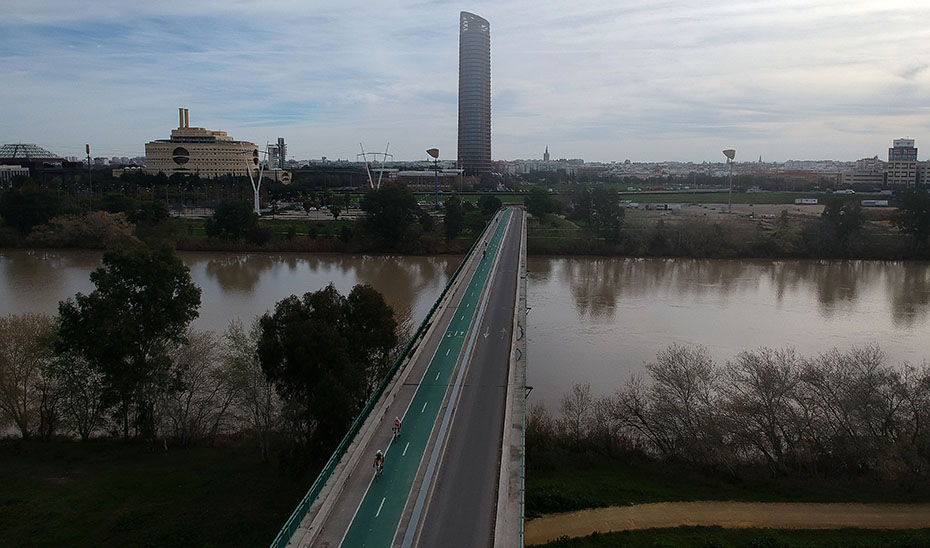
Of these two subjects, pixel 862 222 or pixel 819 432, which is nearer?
pixel 819 432

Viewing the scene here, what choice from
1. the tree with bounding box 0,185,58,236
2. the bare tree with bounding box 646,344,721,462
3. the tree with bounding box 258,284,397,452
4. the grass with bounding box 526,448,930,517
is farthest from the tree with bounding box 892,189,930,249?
the tree with bounding box 0,185,58,236

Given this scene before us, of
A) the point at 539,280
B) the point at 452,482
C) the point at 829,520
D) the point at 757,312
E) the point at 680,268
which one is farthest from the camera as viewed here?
the point at 680,268

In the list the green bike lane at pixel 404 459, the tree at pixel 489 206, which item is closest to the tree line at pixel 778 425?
the green bike lane at pixel 404 459

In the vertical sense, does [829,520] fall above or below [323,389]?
below

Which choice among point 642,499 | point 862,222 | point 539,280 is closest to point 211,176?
point 539,280

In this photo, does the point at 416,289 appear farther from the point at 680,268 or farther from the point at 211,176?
the point at 211,176

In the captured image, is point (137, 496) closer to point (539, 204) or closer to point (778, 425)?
point (778, 425)
